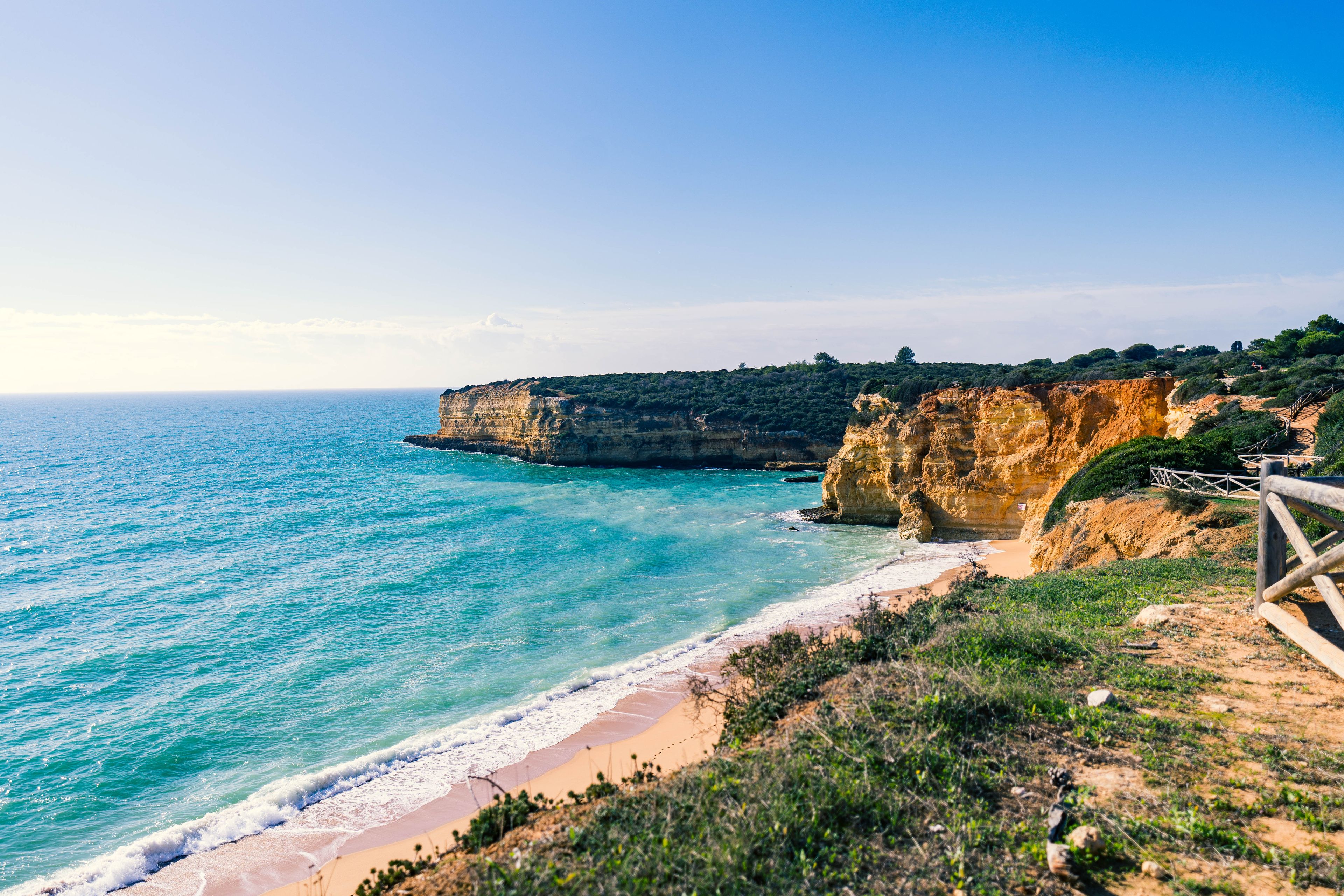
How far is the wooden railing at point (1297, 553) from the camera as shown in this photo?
651 centimetres

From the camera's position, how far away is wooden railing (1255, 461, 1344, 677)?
256 inches

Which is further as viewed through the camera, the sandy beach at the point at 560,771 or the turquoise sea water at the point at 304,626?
the turquoise sea water at the point at 304,626

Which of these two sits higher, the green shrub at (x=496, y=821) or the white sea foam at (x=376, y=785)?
the green shrub at (x=496, y=821)

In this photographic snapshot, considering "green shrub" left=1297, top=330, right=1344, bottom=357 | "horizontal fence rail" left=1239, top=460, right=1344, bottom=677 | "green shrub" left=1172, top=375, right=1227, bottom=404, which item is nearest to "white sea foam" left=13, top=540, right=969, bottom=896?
"horizontal fence rail" left=1239, top=460, right=1344, bottom=677

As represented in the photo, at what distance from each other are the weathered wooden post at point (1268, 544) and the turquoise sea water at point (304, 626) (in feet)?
39.5

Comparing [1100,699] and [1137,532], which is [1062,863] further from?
[1137,532]

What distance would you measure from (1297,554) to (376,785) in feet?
47.1

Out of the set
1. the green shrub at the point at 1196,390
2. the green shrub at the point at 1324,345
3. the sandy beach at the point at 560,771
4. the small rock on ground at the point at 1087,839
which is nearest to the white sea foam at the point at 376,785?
the sandy beach at the point at 560,771

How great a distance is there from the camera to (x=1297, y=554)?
23.4 ft

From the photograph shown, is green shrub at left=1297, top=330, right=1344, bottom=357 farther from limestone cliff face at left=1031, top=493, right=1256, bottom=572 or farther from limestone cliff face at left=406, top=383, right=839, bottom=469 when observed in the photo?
limestone cliff face at left=406, top=383, right=839, bottom=469

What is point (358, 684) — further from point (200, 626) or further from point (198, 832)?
point (200, 626)

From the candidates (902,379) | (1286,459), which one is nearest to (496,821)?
(1286,459)

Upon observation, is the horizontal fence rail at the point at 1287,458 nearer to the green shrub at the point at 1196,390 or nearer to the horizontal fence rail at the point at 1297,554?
the green shrub at the point at 1196,390

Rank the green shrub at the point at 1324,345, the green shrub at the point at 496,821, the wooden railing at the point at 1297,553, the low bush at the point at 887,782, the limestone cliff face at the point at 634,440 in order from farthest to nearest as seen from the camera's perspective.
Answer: the limestone cliff face at the point at 634,440 → the green shrub at the point at 1324,345 → the wooden railing at the point at 1297,553 → the green shrub at the point at 496,821 → the low bush at the point at 887,782
